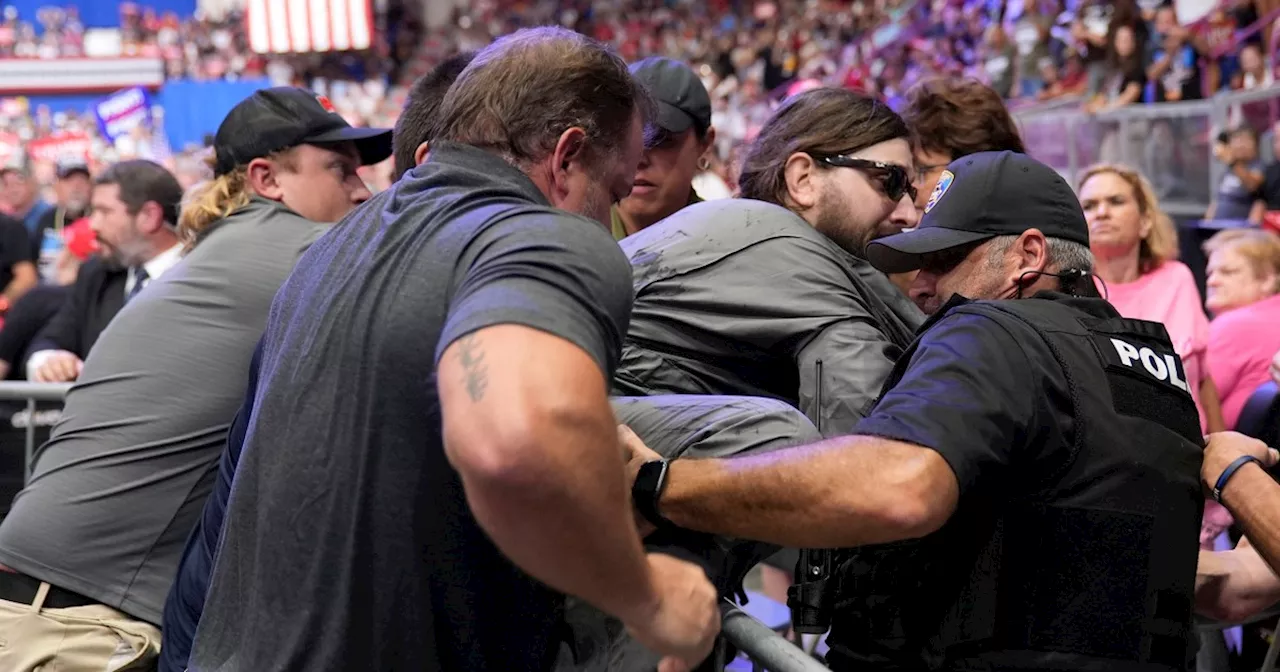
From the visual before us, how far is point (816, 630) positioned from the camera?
7.14ft

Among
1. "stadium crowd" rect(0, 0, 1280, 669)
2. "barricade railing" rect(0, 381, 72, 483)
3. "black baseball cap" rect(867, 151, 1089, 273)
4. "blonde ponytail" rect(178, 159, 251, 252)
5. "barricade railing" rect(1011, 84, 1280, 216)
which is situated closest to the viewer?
"stadium crowd" rect(0, 0, 1280, 669)

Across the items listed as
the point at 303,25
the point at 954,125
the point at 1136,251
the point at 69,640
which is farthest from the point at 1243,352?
the point at 303,25

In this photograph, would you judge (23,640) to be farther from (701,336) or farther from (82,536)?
(701,336)

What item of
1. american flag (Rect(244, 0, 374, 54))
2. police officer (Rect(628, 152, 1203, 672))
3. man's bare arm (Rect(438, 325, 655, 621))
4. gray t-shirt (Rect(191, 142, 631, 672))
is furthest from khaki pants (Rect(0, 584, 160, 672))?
american flag (Rect(244, 0, 374, 54))

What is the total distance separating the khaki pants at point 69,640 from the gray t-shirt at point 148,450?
0.04 meters

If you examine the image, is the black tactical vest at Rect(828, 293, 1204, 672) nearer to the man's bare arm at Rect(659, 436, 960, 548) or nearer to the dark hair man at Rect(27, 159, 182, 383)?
the man's bare arm at Rect(659, 436, 960, 548)

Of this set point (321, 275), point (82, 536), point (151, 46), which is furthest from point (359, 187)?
point (151, 46)

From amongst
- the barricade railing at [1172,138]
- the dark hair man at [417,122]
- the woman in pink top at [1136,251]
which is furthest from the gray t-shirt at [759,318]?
the barricade railing at [1172,138]

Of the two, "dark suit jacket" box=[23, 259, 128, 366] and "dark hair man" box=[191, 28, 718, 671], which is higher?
"dark hair man" box=[191, 28, 718, 671]

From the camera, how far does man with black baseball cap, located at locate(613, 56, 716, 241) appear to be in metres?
3.58

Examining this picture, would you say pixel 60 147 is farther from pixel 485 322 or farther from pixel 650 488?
pixel 485 322

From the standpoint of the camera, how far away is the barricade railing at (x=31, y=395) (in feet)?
13.0

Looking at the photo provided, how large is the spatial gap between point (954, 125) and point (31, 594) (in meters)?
2.51

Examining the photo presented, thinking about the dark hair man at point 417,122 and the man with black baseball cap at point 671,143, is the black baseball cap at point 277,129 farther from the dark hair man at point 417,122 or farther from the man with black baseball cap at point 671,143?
the dark hair man at point 417,122
